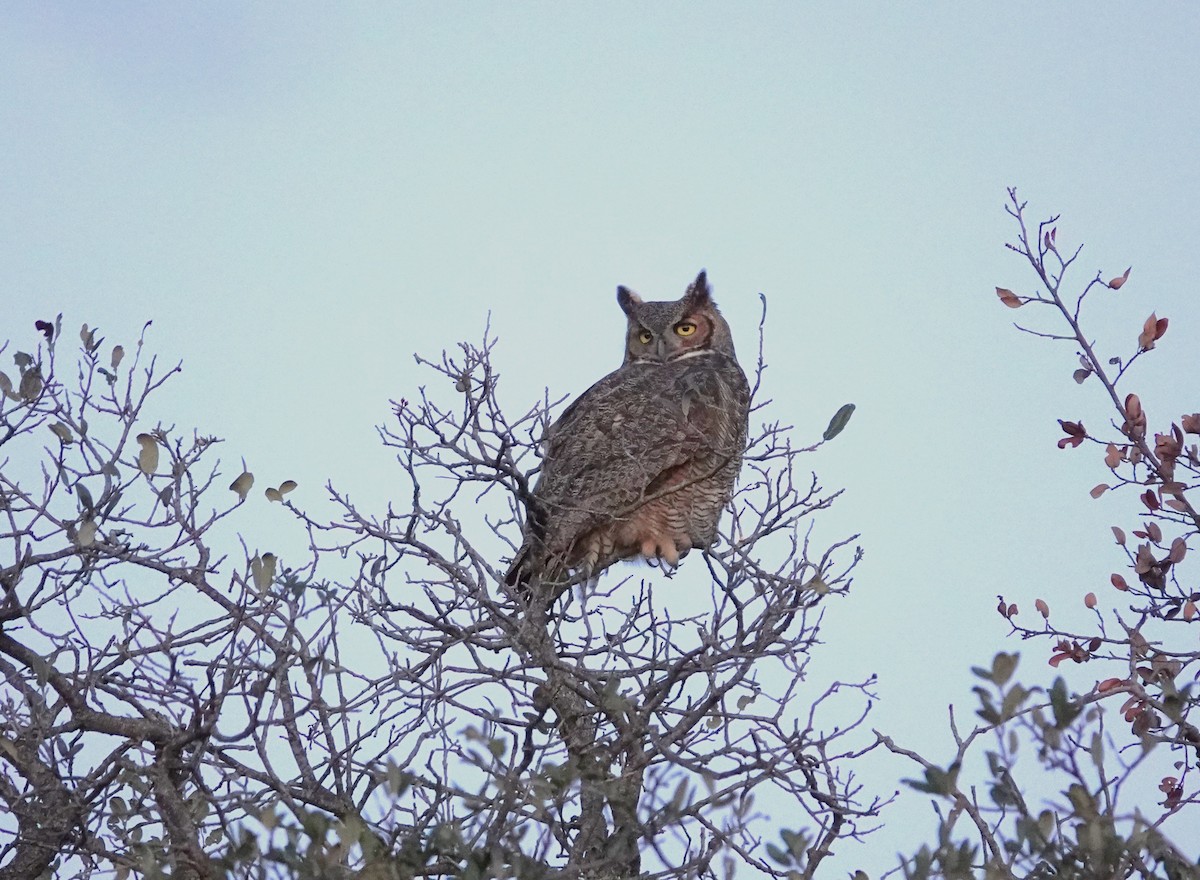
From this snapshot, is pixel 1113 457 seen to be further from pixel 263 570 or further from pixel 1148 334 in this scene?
pixel 263 570

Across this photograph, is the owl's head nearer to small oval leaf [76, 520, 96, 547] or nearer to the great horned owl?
the great horned owl

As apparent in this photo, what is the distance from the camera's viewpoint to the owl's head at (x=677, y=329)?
8164 mm

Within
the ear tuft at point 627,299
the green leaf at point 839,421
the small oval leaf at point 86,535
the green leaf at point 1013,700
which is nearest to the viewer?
the green leaf at point 1013,700

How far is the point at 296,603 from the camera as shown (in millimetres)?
3500

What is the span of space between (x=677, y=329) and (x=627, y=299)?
1.97 ft

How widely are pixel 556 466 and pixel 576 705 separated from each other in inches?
82.8

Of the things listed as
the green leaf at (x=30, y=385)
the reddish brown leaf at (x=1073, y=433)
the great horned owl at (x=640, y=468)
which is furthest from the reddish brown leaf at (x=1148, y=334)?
the green leaf at (x=30, y=385)

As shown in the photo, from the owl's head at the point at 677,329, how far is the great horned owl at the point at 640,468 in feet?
2.10

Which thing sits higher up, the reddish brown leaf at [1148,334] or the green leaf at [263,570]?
the reddish brown leaf at [1148,334]

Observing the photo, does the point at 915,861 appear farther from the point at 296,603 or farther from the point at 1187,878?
the point at 296,603

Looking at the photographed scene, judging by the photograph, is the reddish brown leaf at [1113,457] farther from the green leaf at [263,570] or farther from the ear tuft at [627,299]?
the ear tuft at [627,299]

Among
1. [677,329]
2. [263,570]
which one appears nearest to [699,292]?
[677,329]

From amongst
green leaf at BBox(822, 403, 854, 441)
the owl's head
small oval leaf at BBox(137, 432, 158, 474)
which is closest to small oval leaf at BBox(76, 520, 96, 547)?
small oval leaf at BBox(137, 432, 158, 474)

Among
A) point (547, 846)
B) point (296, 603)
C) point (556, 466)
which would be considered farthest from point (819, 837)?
point (556, 466)
